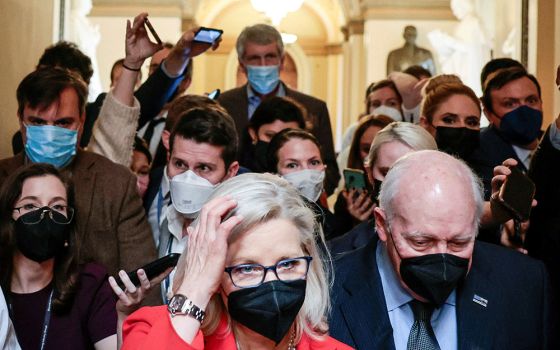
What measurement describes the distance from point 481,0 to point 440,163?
11437 mm

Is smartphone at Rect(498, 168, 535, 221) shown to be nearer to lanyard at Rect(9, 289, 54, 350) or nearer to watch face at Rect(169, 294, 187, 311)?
watch face at Rect(169, 294, 187, 311)

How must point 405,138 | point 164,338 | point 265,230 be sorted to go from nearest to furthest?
point 164,338
point 265,230
point 405,138

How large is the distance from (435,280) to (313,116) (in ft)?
12.0

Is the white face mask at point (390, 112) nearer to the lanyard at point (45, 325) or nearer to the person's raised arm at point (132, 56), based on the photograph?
the person's raised arm at point (132, 56)

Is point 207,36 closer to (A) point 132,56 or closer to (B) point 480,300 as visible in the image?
(A) point 132,56

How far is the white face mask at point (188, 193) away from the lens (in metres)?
4.48

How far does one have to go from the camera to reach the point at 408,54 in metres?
18.5

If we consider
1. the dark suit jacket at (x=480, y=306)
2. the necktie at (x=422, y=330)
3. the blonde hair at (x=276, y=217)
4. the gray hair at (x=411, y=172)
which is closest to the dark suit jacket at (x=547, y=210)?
the dark suit jacket at (x=480, y=306)

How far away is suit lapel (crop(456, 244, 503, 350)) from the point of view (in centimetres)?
350

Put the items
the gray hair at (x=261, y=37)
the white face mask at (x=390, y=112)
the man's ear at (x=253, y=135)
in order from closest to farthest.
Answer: the man's ear at (x=253, y=135)
the gray hair at (x=261, y=37)
the white face mask at (x=390, y=112)

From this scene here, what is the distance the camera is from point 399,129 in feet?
15.4

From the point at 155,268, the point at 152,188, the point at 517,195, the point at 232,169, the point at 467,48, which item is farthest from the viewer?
the point at 467,48

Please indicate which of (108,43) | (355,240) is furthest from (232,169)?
(108,43)

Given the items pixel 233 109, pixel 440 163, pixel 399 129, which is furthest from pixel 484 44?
pixel 440 163
